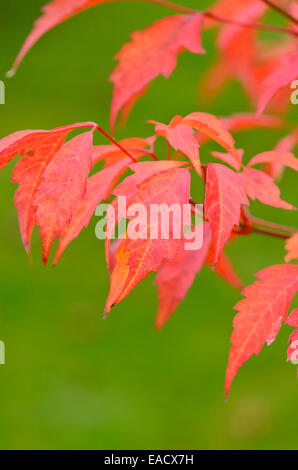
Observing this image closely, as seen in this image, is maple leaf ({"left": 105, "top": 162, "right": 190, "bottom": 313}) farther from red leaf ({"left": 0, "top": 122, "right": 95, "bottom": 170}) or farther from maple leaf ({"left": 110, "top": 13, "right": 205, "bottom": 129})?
maple leaf ({"left": 110, "top": 13, "right": 205, "bottom": 129})

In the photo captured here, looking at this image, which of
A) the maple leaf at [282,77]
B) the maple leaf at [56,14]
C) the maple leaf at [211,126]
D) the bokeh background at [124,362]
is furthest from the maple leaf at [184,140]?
the bokeh background at [124,362]

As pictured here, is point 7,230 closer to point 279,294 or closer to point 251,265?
point 251,265

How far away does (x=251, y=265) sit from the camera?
266 cm

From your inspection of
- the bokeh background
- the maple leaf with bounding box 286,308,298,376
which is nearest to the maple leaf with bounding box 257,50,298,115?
the maple leaf with bounding box 286,308,298,376

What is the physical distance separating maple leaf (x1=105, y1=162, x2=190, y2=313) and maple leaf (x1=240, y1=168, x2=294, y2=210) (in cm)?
14

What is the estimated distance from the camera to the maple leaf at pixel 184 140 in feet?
2.12

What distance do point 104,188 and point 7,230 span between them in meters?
2.11

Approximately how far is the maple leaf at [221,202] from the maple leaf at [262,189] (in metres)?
0.09

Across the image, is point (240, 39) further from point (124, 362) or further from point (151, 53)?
point (124, 362)

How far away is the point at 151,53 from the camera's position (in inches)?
35.7

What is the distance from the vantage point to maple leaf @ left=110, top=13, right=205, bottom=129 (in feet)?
2.82

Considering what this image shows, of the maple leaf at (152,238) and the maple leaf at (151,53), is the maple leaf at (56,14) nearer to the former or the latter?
the maple leaf at (151,53)

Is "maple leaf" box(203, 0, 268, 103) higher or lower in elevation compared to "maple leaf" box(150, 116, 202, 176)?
higher
